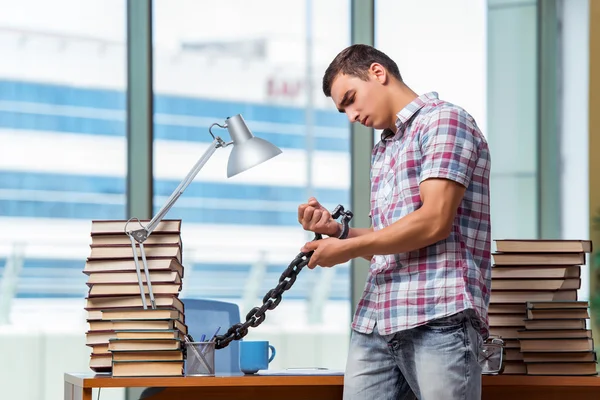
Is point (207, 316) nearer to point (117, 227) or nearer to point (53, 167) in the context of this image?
point (117, 227)

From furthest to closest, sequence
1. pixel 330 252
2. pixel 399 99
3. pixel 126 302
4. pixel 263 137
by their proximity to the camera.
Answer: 1. pixel 263 137
2. pixel 126 302
3. pixel 399 99
4. pixel 330 252

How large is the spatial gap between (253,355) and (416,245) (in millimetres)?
634

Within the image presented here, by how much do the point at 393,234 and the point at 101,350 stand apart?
0.94 metres

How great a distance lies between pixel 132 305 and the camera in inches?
98.1

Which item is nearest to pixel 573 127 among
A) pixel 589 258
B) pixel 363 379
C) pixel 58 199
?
pixel 589 258

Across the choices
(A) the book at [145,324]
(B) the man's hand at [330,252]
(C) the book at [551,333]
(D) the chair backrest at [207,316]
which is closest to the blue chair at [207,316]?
(D) the chair backrest at [207,316]

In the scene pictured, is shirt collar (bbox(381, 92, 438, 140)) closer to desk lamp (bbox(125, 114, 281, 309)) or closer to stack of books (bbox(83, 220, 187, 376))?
desk lamp (bbox(125, 114, 281, 309))

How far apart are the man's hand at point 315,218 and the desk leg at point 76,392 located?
2.23ft

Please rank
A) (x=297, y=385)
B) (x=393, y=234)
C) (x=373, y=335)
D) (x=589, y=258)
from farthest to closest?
(x=589, y=258) < (x=297, y=385) < (x=373, y=335) < (x=393, y=234)

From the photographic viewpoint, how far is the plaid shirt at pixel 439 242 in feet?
6.77

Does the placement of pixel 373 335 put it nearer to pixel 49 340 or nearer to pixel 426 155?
pixel 426 155

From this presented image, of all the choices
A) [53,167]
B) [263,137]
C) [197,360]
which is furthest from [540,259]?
[53,167]

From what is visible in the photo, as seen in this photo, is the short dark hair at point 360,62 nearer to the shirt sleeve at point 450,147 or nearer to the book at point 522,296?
the shirt sleeve at point 450,147

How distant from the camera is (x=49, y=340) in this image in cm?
393
